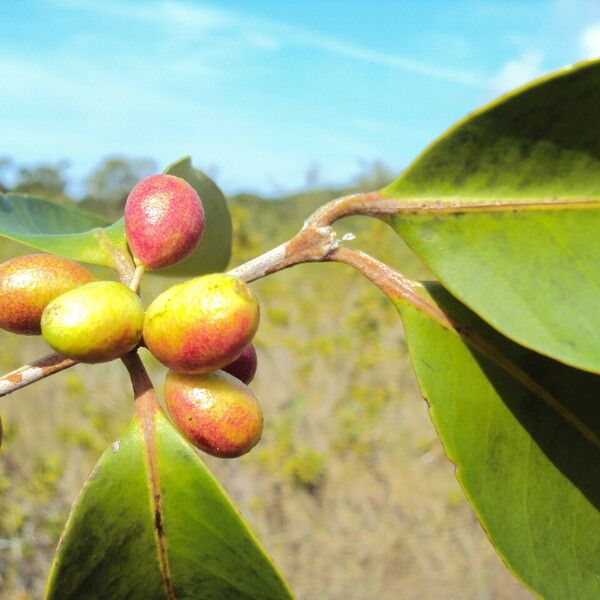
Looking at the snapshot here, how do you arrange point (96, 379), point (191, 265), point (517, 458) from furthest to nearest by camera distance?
point (96, 379) → point (191, 265) → point (517, 458)

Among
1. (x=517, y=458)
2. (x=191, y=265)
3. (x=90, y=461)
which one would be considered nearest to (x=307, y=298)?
(x=90, y=461)

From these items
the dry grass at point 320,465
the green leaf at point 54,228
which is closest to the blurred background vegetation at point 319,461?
the dry grass at point 320,465

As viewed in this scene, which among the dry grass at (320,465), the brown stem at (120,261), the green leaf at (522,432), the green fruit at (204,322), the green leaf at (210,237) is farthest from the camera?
the dry grass at (320,465)

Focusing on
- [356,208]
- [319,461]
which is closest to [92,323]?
[356,208]

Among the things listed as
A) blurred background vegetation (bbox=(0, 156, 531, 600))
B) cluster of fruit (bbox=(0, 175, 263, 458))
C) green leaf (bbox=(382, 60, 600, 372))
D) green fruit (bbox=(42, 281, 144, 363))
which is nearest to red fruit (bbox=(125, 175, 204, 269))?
cluster of fruit (bbox=(0, 175, 263, 458))

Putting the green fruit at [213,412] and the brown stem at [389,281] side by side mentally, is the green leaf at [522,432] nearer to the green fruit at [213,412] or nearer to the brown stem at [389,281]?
A: the brown stem at [389,281]

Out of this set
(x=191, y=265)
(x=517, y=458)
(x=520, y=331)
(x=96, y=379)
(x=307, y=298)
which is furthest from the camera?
(x=307, y=298)

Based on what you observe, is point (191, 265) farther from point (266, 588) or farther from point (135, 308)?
point (266, 588)
